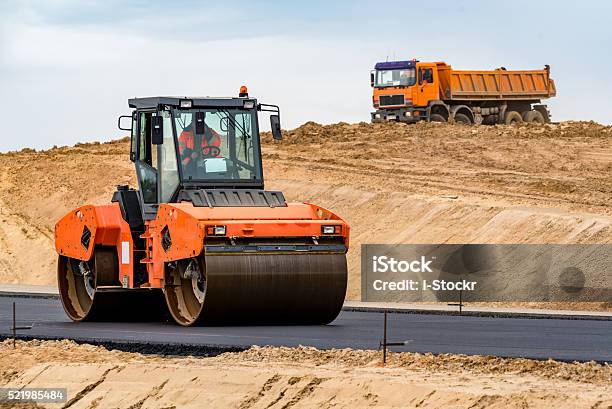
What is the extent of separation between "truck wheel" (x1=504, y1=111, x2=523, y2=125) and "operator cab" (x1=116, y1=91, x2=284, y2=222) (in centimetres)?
3911

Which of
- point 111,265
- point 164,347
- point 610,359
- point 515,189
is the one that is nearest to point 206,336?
point 164,347

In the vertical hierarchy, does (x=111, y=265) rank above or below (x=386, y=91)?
below

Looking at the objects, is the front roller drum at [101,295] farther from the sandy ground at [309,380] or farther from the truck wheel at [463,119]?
the truck wheel at [463,119]

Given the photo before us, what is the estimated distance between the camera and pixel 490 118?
59.8m

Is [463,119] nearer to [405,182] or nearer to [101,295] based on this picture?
[405,182]

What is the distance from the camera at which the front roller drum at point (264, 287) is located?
20.1 metres

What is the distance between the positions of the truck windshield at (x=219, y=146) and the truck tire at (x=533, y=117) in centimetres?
4058

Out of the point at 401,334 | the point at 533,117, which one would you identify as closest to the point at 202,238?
the point at 401,334

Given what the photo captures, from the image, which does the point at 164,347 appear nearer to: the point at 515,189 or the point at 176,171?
the point at 176,171

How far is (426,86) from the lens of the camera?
56594 mm

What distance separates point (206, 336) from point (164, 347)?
1488 millimetres

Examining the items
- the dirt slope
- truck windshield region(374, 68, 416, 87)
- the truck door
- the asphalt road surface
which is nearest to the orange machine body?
the asphalt road surface

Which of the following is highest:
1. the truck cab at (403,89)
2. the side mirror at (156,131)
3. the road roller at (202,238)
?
the truck cab at (403,89)

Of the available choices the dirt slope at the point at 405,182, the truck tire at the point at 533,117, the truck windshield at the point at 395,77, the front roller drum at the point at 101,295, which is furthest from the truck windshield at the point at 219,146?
the truck tire at the point at 533,117
